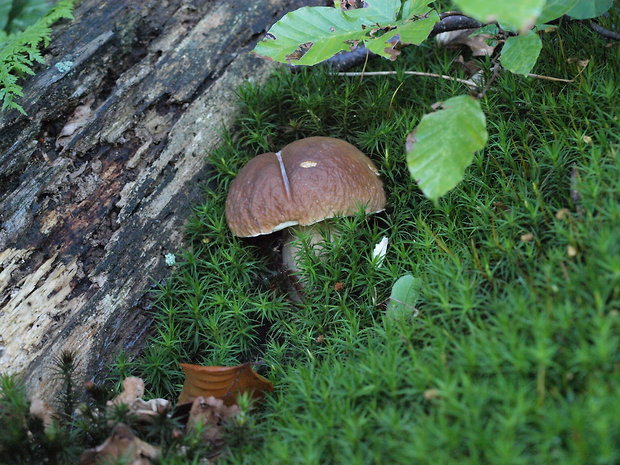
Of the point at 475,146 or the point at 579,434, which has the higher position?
the point at 475,146

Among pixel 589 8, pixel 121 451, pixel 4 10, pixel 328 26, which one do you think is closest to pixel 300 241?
pixel 328 26

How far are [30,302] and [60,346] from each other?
0.30m

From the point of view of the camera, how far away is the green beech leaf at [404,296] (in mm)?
2793

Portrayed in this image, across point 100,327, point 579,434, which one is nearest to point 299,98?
point 100,327

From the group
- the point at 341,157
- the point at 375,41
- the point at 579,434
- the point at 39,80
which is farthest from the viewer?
the point at 39,80

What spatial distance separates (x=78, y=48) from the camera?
12.6 ft

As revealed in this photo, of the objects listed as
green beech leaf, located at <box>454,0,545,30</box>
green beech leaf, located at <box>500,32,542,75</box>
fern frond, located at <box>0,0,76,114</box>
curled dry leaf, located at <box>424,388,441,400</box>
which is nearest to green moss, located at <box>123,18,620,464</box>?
curled dry leaf, located at <box>424,388,441,400</box>

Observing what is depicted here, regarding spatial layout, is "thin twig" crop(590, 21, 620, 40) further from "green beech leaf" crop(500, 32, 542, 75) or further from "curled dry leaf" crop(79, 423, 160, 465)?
"curled dry leaf" crop(79, 423, 160, 465)

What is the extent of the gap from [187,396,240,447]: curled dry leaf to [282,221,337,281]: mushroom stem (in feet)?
3.16

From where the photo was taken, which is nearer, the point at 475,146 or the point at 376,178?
the point at 475,146

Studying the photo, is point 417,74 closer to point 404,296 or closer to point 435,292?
point 404,296

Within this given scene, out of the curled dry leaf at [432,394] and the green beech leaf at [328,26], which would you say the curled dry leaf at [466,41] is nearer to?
the green beech leaf at [328,26]

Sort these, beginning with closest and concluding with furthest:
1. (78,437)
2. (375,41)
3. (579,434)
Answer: (579,434) < (78,437) < (375,41)

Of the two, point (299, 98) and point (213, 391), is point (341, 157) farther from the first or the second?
point (213, 391)
